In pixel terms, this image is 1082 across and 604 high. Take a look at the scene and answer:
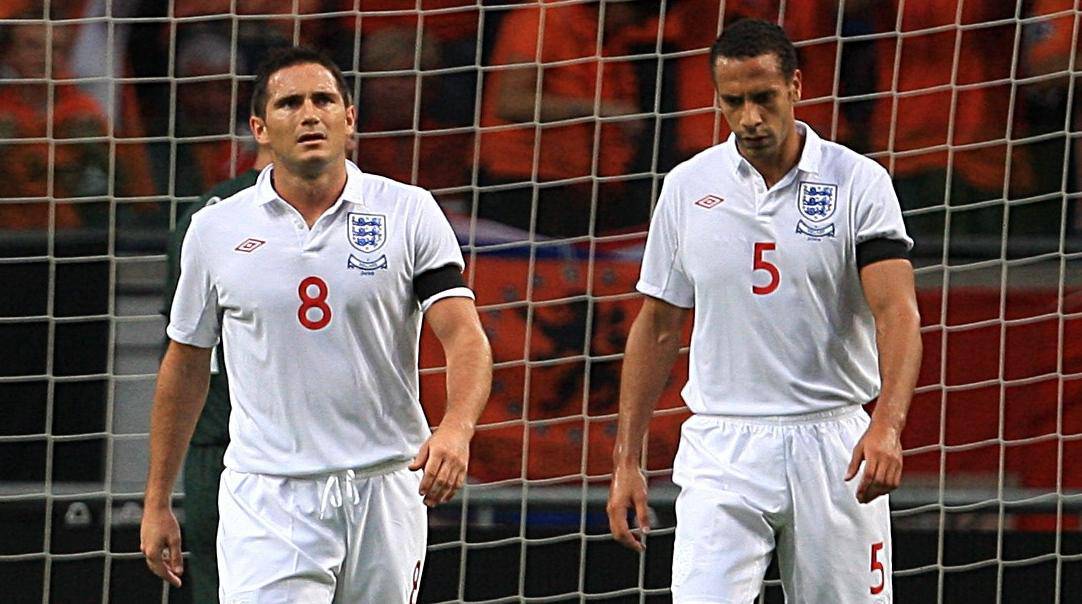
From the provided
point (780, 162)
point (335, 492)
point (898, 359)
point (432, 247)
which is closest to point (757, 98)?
point (780, 162)

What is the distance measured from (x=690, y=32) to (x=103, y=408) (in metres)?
2.31

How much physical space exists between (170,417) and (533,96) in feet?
8.52

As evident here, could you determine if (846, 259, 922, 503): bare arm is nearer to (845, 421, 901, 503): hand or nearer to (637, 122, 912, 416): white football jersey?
(845, 421, 901, 503): hand

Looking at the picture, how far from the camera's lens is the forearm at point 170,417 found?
13.5 ft

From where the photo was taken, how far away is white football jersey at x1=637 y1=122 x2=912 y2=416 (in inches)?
166

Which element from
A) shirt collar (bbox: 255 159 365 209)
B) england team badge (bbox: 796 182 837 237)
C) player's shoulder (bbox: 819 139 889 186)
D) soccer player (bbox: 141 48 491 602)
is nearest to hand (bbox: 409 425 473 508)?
soccer player (bbox: 141 48 491 602)

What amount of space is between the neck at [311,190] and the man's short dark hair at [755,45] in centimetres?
87

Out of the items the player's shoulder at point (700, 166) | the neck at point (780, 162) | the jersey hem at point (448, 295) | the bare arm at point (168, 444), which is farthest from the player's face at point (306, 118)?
the neck at point (780, 162)

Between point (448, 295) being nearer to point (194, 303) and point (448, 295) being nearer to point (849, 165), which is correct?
point (194, 303)

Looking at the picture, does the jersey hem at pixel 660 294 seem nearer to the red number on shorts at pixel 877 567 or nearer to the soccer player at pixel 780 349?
the soccer player at pixel 780 349

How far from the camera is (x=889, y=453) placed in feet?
12.7

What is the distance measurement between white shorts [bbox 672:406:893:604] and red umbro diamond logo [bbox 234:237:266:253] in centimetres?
110

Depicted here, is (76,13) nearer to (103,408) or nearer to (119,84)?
(119,84)

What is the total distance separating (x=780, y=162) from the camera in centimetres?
429
